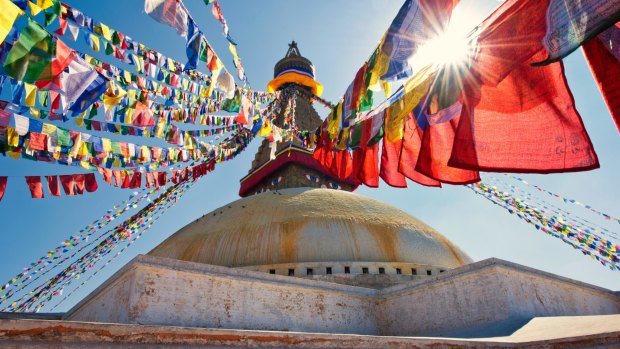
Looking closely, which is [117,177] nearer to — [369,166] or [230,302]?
[230,302]

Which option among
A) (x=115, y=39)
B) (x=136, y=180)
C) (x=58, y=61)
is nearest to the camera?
(x=58, y=61)

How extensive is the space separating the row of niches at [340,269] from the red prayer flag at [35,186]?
5123 mm

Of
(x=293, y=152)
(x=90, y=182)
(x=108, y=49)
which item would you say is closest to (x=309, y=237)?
(x=90, y=182)

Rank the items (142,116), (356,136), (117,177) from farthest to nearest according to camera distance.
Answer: (117,177), (142,116), (356,136)

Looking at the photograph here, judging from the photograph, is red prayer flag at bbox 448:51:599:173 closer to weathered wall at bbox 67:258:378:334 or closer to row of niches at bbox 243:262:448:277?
weathered wall at bbox 67:258:378:334

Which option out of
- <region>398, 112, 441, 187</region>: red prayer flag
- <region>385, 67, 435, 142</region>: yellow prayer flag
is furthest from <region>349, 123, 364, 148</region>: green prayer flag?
<region>385, 67, 435, 142</region>: yellow prayer flag

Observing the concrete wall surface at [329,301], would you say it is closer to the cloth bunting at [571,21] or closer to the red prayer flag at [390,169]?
the red prayer flag at [390,169]

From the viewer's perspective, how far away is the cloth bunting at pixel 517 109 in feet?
11.1

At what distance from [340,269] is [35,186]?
24.3 feet

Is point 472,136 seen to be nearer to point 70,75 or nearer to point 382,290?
point 70,75

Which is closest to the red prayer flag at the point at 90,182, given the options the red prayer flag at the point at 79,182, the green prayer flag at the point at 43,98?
the red prayer flag at the point at 79,182

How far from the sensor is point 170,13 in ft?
16.0

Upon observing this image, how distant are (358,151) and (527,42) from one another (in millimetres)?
4409

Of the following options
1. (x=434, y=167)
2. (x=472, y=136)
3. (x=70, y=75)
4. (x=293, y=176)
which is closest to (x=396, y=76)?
(x=434, y=167)
